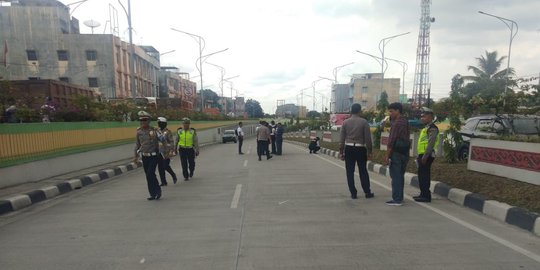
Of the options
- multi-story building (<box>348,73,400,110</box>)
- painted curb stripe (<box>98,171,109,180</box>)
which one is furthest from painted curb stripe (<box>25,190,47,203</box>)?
multi-story building (<box>348,73,400,110</box>)

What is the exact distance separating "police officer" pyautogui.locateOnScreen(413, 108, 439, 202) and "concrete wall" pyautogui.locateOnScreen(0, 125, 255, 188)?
8.90m

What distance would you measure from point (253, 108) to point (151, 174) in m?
140

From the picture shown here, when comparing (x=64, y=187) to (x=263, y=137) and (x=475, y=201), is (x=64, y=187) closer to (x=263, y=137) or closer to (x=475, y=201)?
(x=263, y=137)

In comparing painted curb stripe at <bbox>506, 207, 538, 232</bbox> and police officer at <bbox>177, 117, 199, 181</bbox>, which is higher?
police officer at <bbox>177, 117, 199, 181</bbox>

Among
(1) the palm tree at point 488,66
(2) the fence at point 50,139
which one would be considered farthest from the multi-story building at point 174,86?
(2) the fence at point 50,139

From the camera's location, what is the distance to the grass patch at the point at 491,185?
21.8ft

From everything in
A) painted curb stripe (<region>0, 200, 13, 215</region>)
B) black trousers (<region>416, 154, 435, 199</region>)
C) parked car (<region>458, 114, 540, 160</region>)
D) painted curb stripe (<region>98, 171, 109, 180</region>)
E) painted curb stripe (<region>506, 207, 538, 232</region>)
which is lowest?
painted curb stripe (<region>98, 171, 109, 180</region>)

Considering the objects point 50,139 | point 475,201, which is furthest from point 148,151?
point 475,201

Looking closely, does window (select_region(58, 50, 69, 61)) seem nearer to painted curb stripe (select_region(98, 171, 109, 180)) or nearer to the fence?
the fence

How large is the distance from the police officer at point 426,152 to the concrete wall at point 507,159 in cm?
201

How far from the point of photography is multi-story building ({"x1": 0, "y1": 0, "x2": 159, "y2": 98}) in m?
46.8

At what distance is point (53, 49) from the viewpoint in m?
47.7

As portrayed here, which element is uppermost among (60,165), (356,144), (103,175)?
(356,144)

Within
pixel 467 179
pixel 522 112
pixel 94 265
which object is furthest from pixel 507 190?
pixel 94 265
